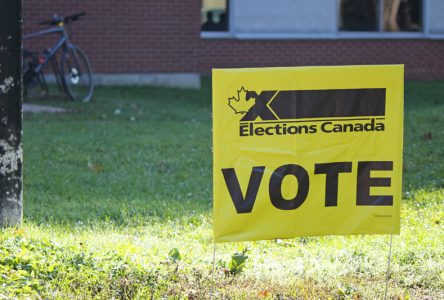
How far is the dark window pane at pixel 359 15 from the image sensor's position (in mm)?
20578

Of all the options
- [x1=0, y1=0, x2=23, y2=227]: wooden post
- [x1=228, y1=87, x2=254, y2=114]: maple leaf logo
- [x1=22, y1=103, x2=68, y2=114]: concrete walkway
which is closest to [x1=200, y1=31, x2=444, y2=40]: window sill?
[x1=22, y1=103, x2=68, y2=114]: concrete walkway

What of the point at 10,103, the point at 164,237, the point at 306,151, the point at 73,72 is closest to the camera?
the point at 306,151

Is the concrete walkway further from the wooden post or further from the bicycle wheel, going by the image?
the wooden post

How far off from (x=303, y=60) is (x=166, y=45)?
393 centimetres

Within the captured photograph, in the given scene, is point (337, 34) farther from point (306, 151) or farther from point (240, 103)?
point (240, 103)

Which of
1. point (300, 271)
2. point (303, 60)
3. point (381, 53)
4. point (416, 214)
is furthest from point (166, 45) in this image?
point (300, 271)

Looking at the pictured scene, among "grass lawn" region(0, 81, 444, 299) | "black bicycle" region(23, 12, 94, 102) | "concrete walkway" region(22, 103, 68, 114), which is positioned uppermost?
"black bicycle" region(23, 12, 94, 102)

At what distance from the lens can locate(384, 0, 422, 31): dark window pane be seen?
2091 cm

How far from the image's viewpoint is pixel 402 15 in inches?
829

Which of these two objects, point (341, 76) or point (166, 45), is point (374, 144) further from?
point (166, 45)

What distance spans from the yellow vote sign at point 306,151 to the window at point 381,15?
1623 cm

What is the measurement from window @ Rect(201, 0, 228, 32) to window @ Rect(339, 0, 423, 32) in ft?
9.36

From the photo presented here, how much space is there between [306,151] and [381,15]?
55.1ft

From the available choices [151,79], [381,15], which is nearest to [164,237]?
[151,79]
